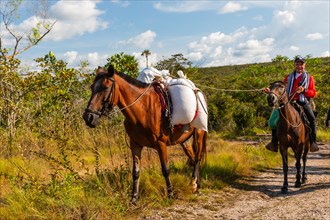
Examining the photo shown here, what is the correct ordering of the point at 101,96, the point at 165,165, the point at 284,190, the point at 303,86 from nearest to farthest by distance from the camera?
the point at 101,96, the point at 165,165, the point at 284,190, the point at 303,86

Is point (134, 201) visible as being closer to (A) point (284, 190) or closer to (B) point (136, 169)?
(B) point (136, 169)

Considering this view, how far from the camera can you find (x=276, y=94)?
6.81 metres

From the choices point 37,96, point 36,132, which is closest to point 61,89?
point 37,96

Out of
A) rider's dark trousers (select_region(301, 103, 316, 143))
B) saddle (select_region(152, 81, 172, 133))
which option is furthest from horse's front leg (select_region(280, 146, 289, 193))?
saddle (select_region(152, 81, 172, 133))

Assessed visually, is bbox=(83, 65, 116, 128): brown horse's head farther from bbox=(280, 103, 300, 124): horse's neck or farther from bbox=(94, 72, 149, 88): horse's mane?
bbox=(280, 103, 300, 124): horse's neck

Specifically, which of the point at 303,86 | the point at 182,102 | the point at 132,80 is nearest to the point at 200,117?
the point at 182,102

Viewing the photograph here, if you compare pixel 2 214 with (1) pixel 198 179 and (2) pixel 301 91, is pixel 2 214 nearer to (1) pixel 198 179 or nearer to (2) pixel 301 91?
(1) pixel 198 179

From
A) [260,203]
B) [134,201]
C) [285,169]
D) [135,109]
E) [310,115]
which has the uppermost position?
[135,109]

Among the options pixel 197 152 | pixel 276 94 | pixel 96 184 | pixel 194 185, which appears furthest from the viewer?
pixel 197 152

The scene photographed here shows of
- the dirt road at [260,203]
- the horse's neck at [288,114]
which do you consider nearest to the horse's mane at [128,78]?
the dirt road at [260,203]

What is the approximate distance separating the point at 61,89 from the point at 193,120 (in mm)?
5105

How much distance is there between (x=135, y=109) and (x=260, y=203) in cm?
274

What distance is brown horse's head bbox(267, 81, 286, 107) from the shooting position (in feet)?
21.8

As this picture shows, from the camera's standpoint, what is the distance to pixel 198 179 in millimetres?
6918
